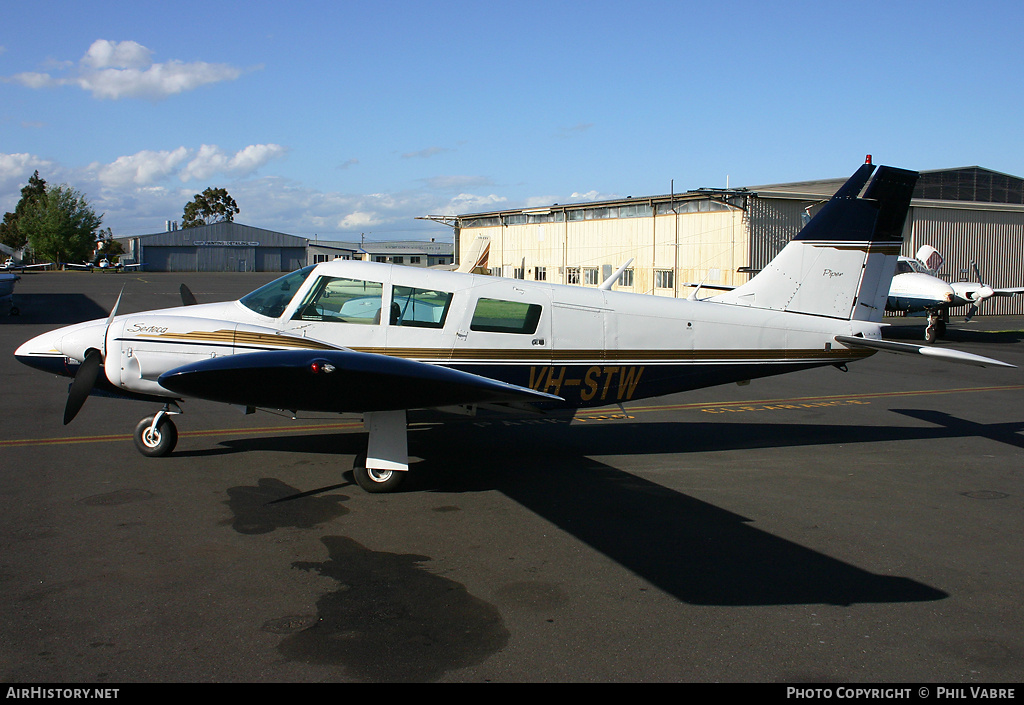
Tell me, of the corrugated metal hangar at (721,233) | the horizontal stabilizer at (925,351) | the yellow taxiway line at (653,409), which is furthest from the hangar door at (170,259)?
the horizontal stabilizer at (925,351)

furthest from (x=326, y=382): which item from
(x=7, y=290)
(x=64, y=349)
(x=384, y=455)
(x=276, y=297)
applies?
(x=7, y=290)

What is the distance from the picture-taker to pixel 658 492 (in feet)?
24.8

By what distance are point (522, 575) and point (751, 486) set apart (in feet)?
11.4

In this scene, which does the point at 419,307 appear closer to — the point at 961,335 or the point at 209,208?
the point at 961,335

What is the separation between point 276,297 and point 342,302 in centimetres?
78

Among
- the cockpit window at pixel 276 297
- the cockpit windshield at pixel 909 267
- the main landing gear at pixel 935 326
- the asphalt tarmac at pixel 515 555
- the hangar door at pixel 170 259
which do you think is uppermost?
the hangar door at pixel 170 259

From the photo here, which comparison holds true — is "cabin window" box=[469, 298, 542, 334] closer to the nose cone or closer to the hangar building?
the nose cone

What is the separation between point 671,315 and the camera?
8.88 meters

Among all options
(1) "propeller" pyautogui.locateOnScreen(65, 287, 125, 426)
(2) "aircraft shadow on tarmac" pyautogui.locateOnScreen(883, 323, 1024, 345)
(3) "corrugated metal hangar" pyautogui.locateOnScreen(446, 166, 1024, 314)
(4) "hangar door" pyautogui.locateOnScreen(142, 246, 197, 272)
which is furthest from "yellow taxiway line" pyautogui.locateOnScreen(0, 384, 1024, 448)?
(4) "hangar door" pyautogui.locateOnScreen(142, 246, 197, 272)

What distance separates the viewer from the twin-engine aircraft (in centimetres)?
655

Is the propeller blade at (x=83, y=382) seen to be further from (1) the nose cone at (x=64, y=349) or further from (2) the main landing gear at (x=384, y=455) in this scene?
(2) the main landing gear at (x=384, y=455)

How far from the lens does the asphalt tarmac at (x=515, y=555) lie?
418 cm

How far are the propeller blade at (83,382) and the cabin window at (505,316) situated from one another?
13.1 ft
